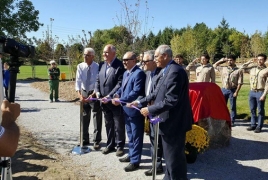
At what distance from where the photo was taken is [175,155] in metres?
4.02

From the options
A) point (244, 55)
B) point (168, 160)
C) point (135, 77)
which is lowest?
point (168, 160)

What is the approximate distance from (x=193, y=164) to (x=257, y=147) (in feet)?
6.23

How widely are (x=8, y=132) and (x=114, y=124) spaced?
14.7 feet

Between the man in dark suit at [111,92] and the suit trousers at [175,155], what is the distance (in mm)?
2076

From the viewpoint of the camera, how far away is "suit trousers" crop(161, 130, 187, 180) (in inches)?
158

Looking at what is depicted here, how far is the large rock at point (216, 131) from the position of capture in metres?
6.39

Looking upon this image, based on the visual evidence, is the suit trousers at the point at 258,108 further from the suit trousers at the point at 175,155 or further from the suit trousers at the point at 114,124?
the suit trousers at the point at 175,155

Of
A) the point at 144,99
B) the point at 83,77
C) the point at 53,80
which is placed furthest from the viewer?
the point at 53,80

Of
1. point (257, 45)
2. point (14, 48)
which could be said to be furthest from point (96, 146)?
point (257, 45)

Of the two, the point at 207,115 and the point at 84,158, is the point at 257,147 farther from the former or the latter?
the point at 84,158

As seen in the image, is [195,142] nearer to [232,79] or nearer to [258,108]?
[258,108]

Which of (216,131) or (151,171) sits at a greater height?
(216,131)

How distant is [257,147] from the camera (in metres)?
6.52

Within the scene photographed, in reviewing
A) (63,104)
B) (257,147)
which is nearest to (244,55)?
(63,104)
